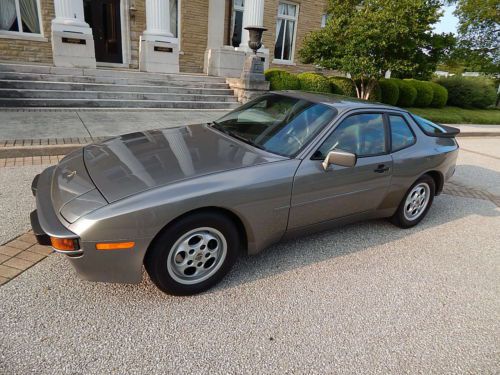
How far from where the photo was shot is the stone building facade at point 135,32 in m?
10.5

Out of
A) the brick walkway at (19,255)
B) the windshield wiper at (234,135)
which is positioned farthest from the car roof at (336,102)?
the brick walkway at (19,255)

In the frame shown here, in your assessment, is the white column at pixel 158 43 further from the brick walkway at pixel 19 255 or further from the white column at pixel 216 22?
the brick walkway at pixel 19 255

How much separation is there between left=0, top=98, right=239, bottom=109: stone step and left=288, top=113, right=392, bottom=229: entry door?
7592 mm

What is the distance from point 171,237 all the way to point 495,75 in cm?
2823

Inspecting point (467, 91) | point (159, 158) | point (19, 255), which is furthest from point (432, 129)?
point (467, 91)

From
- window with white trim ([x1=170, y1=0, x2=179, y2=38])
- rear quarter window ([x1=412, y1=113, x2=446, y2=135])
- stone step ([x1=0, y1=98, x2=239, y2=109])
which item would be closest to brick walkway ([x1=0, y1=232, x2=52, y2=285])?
rear quarter window ([x1=412, y1=113, x2=446, y2=135])

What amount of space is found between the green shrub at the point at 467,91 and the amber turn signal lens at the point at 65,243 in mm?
20784

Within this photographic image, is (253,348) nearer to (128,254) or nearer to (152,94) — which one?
(128,254)

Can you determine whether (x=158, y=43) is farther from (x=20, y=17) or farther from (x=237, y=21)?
(x=237, y=21)

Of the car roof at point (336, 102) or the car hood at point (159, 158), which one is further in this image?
the car roof at point (336, 102)

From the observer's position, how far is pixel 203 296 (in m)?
2.72

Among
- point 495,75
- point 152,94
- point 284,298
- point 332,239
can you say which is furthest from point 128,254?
point 495,75

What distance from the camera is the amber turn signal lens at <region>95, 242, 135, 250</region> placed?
2252mm

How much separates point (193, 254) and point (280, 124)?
1.54m
